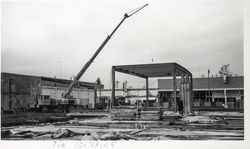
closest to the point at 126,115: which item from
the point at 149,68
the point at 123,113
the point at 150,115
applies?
the point at 123,113

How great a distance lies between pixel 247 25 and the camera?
7.46 m

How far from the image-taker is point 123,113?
12867 millimetres

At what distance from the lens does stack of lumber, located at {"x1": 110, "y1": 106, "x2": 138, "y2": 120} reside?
12577mm

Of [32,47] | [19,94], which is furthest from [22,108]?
[32,47]

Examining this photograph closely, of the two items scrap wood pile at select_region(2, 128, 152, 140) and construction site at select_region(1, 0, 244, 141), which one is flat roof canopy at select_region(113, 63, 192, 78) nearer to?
construction site at select_region(1, 0, 244, 141)

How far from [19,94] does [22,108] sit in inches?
44.1

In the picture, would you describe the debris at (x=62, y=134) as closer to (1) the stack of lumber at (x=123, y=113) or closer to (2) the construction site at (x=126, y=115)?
(2) the construction site at (x=126, y=115)

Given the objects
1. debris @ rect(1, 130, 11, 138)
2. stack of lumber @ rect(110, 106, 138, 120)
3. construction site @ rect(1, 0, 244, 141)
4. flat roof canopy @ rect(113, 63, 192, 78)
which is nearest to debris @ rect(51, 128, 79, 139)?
construction site @ rect(1, 0, 244, 141)

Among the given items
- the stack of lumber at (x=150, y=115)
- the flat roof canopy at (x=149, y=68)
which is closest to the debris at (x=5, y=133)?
the flat roof canopy at (x=149, y=68)

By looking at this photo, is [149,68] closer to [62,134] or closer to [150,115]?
[150,115]

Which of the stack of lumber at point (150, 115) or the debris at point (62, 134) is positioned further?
the stack of lumber at point (150, 115)

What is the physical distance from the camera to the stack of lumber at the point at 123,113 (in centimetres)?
1258

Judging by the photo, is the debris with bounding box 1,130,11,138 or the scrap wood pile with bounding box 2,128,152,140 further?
the debris with bounding box 1,130,11,138

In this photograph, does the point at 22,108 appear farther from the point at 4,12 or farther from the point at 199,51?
the point at 199,51
